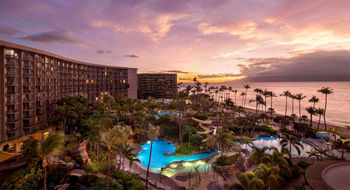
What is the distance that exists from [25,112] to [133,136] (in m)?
25.5

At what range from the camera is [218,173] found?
25141 mm

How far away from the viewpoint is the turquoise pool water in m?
30.7

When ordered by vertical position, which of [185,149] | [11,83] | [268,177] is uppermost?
[11,83]

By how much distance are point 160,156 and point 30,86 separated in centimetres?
3545

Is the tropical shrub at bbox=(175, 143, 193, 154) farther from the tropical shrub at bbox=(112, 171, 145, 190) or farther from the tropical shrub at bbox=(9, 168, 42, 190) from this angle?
the tropical shrub at bbox=(9, 168, 42, 190)

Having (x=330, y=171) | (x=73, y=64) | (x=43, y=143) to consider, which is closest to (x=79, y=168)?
(x=43, y=143)

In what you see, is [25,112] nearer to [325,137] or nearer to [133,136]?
[133,136]

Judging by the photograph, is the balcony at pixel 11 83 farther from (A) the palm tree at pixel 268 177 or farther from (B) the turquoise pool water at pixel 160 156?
(A) the palm tree at pixel 268 177

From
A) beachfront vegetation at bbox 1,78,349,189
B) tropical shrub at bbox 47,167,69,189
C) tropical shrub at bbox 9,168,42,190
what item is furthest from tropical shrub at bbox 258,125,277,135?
tropical shrub at bbox 9,168,42,190

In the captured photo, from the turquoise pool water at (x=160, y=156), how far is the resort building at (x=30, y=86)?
2234 centimetres

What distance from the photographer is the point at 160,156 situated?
34.1 m

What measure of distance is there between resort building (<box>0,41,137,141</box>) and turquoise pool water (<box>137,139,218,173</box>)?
22.3 m

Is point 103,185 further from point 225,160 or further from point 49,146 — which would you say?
point 225,160

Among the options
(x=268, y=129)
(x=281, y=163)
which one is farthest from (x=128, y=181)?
(x=268, y=129)
